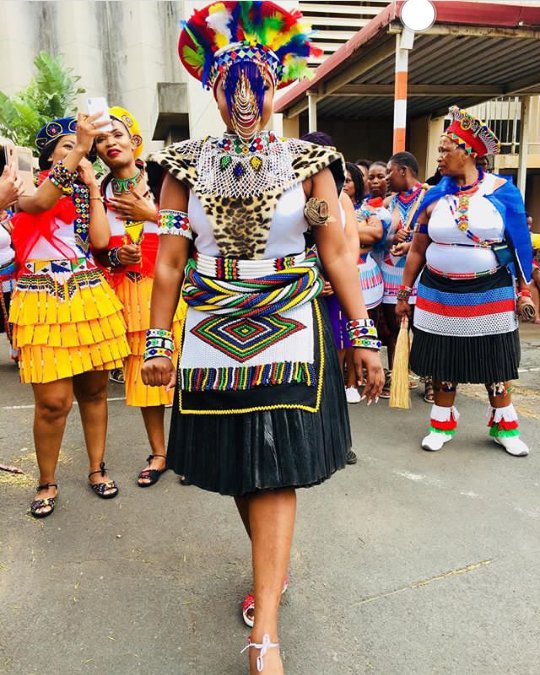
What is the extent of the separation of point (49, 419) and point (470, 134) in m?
2.83

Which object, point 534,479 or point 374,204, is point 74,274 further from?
point 374,204

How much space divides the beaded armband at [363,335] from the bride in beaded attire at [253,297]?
0.11 m

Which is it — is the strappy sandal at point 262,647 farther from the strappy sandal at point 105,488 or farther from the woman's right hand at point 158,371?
the strappy sandal at point 105,488

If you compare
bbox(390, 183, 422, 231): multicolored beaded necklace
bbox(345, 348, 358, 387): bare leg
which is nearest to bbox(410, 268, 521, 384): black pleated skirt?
bbox(345, 348, 358, 387): bare leg

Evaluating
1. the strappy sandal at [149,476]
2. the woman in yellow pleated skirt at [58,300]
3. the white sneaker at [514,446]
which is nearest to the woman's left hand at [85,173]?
the woman in yellow pleated skirt at [58,300]

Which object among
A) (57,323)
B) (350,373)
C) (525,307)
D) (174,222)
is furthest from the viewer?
(350,373)

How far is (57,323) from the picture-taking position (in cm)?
283

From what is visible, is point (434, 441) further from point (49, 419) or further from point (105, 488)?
point (49, 419)

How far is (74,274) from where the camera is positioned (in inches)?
114

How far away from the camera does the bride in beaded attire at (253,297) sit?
6.01 feet

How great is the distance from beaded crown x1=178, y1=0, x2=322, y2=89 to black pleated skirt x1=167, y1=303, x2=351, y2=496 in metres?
0.95

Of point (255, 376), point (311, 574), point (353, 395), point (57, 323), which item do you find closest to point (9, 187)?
point (57, 323)

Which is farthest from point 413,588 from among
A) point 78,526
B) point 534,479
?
point 78,526

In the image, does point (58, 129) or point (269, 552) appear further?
point (58, 129)
